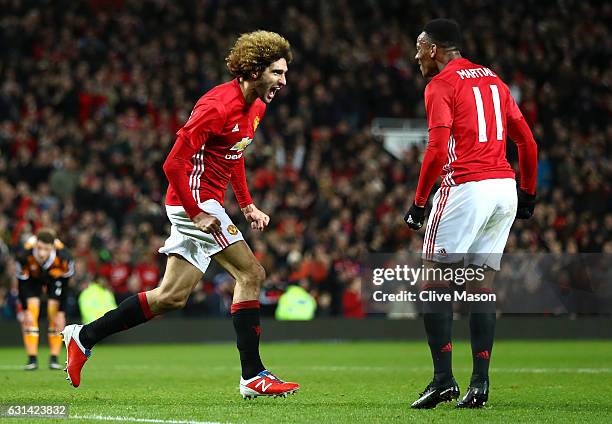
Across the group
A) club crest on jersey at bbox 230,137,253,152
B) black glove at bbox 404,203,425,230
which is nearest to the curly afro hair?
club crest on jersey at bbox 230,137,253,152

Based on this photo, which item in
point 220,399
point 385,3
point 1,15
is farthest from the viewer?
point 385,3

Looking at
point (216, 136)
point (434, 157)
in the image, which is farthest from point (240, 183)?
point (434, 157)

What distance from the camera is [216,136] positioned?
7852 millimetres

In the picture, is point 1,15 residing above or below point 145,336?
above

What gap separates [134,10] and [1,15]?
2.87 metres

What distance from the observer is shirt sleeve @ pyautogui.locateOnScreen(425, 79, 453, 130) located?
24.5 feet

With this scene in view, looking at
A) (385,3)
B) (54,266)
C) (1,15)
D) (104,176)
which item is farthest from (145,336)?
(385,3)

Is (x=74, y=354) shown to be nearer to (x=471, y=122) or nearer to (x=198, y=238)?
(x=198, y=238)

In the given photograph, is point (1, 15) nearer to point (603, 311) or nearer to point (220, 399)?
point (603, 311)

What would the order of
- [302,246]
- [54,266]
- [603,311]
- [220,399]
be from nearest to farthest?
[220,399]
[54,266]
[603,311]
[302,246]

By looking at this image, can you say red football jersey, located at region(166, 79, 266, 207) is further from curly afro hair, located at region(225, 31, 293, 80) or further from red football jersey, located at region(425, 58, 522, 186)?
red football jersey, located at region(425, 58, 522, 186)

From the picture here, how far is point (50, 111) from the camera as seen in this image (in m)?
21.7

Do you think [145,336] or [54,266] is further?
[145,336]

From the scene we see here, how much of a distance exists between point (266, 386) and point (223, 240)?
1.04m
